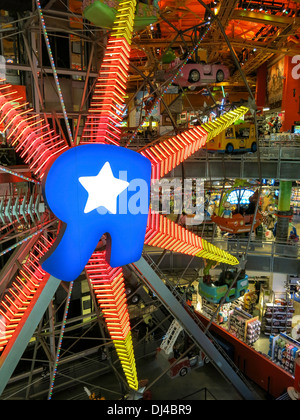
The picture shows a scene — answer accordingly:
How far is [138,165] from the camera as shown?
439 centimetres

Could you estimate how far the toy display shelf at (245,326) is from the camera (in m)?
13.8

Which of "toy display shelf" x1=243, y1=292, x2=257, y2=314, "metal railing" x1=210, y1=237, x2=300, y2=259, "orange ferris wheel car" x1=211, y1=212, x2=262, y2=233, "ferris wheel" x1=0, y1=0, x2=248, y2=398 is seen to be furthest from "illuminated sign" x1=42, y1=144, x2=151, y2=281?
"toy display shelf" x1=243, y1=292, x2=257, y2=314

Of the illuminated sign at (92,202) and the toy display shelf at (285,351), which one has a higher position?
the illuminated sign at (92,202)

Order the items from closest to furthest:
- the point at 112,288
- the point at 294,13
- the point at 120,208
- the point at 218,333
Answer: the point at 120,208, the point at 112,288, the point at 218,333, the point at 294,13

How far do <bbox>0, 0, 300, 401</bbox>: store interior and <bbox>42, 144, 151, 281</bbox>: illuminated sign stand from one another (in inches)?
1.9

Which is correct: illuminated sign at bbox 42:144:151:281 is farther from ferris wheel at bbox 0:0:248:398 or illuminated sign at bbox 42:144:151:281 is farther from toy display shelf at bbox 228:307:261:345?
toy display shelf at bbox 228:307:261:345

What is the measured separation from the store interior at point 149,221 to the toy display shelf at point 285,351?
1.8 inches

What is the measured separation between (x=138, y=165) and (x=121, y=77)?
1.15 meters

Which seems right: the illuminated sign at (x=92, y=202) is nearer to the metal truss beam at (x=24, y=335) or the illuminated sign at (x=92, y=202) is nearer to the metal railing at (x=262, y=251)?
the metal truss beam at (x=24, y=335)

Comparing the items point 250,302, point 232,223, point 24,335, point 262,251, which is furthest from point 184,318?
point 250,302


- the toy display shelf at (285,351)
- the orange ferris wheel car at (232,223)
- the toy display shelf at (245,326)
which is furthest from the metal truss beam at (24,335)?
the toy display shelf at (245,326)
